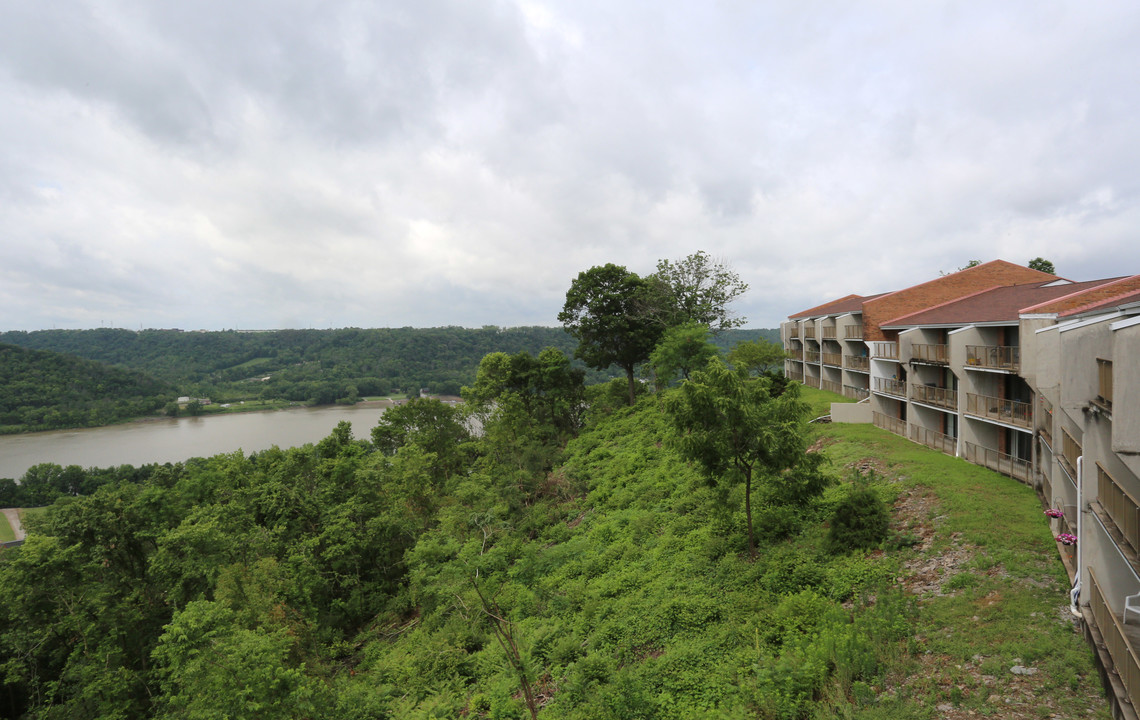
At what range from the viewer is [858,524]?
12.0 m

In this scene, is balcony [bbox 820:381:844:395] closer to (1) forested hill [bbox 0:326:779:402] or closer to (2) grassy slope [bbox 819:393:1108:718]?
(2) grassy slope [bbox 819:393:1108:718]

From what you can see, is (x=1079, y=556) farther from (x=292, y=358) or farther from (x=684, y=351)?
(x=292, y=358)

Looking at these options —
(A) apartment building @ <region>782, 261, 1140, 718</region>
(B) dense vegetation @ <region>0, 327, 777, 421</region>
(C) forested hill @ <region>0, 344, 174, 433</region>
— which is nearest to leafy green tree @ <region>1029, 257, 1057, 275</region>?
(A) apartment building @ <region>782, 261, 1140, 718</region>


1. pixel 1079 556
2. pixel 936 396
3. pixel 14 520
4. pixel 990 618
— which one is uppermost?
pixel 936 396

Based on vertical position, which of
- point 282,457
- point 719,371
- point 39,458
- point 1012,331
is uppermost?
point 1012,331

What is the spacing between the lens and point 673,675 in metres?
9.93

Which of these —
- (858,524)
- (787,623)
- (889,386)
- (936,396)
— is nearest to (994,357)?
(936,396)

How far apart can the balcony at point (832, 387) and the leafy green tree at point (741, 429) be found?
25.0 meters

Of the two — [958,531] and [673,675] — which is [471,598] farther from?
[958,531]

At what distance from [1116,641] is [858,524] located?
5.57m

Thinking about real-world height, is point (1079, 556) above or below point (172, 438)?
above

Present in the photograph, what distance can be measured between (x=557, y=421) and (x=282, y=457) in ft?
69.3

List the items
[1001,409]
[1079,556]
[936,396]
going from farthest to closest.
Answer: [936,396], [1001,409], [1079,556]

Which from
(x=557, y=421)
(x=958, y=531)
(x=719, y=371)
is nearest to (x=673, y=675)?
(x=719, y=371)
